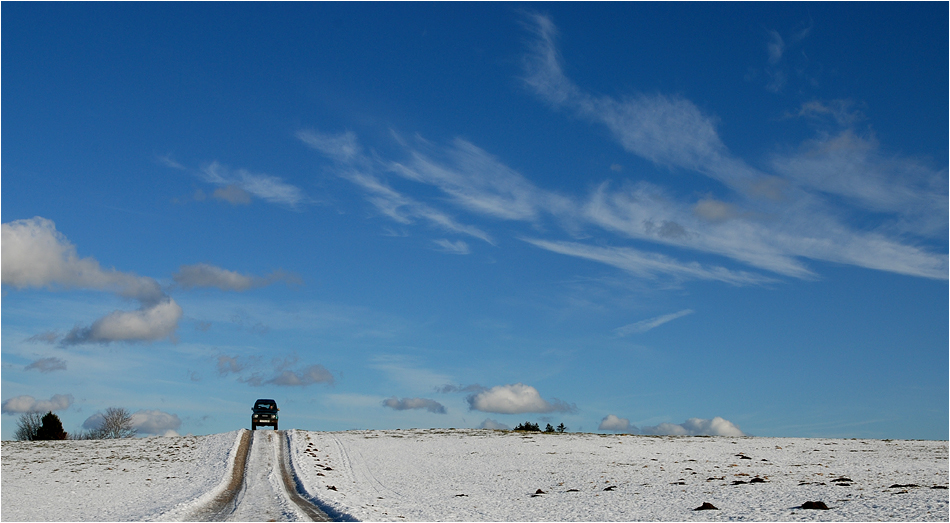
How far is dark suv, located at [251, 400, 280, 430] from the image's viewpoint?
50875 millimetres

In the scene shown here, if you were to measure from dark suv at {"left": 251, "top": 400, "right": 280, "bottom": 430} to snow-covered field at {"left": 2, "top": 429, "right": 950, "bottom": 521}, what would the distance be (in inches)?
199

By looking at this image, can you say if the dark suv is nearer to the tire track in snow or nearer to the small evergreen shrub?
the tire track in snow

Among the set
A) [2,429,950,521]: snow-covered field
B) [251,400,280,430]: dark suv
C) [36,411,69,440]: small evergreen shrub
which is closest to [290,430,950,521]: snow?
[2,429,950,521]: snow-covered field

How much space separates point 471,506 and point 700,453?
22.7 meters

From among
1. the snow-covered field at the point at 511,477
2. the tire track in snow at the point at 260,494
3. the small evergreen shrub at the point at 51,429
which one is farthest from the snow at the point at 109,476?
the small evergreen shrub at the point at 51,429

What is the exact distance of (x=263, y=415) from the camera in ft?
168

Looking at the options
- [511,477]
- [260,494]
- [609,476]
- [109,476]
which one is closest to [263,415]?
[109,476]

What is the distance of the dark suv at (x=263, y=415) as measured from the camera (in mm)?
50875

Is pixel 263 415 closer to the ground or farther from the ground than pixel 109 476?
farther from the ground

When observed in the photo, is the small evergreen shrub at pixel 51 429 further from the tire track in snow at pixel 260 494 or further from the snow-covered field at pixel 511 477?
the tire track in snow at pixel 260 494

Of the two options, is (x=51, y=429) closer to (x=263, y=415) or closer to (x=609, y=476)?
(x=263, y=415)

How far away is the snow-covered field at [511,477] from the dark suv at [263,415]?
5067 mm

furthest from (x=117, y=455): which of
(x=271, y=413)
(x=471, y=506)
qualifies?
(x=471, y=506)

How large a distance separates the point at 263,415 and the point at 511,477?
1045 inches
